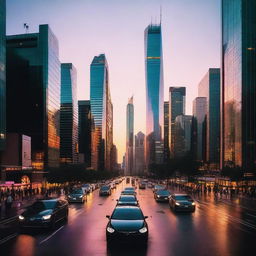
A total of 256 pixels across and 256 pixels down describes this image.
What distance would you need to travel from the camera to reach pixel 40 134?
404ft

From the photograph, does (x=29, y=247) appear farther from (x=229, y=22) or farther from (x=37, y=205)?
(x=229, y=22)

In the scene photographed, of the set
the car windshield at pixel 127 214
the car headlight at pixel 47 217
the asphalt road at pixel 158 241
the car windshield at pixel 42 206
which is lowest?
the asphalt road at pixel 158 241

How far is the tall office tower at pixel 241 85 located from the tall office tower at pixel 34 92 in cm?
6591

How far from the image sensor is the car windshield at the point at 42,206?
1790 cm

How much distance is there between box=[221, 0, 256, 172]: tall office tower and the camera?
11656cm

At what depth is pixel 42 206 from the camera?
18.4 m

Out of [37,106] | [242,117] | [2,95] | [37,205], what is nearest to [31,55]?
[37,106]

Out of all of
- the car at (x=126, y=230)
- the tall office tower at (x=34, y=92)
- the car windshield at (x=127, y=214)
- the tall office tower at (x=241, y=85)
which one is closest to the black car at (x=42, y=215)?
the car windshield at (x=127, y=214)

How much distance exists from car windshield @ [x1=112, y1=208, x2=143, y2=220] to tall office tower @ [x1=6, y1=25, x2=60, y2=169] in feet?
338

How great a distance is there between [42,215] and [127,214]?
4513mm

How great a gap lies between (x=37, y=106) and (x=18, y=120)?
8.28m

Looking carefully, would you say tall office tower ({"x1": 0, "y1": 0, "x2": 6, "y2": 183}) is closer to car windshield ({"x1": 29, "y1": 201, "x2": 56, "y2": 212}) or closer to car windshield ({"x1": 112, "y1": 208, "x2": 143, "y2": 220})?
Answer: car windshield ({"x1": 29, "y1": 201, "x2": 56, "y2": 212})

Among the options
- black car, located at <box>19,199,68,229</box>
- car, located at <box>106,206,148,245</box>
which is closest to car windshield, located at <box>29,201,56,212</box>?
black car, located at <box>19,199,68,229</box>

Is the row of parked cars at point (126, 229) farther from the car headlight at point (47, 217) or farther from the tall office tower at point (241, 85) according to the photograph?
the tall office tower at point (241, 85)
